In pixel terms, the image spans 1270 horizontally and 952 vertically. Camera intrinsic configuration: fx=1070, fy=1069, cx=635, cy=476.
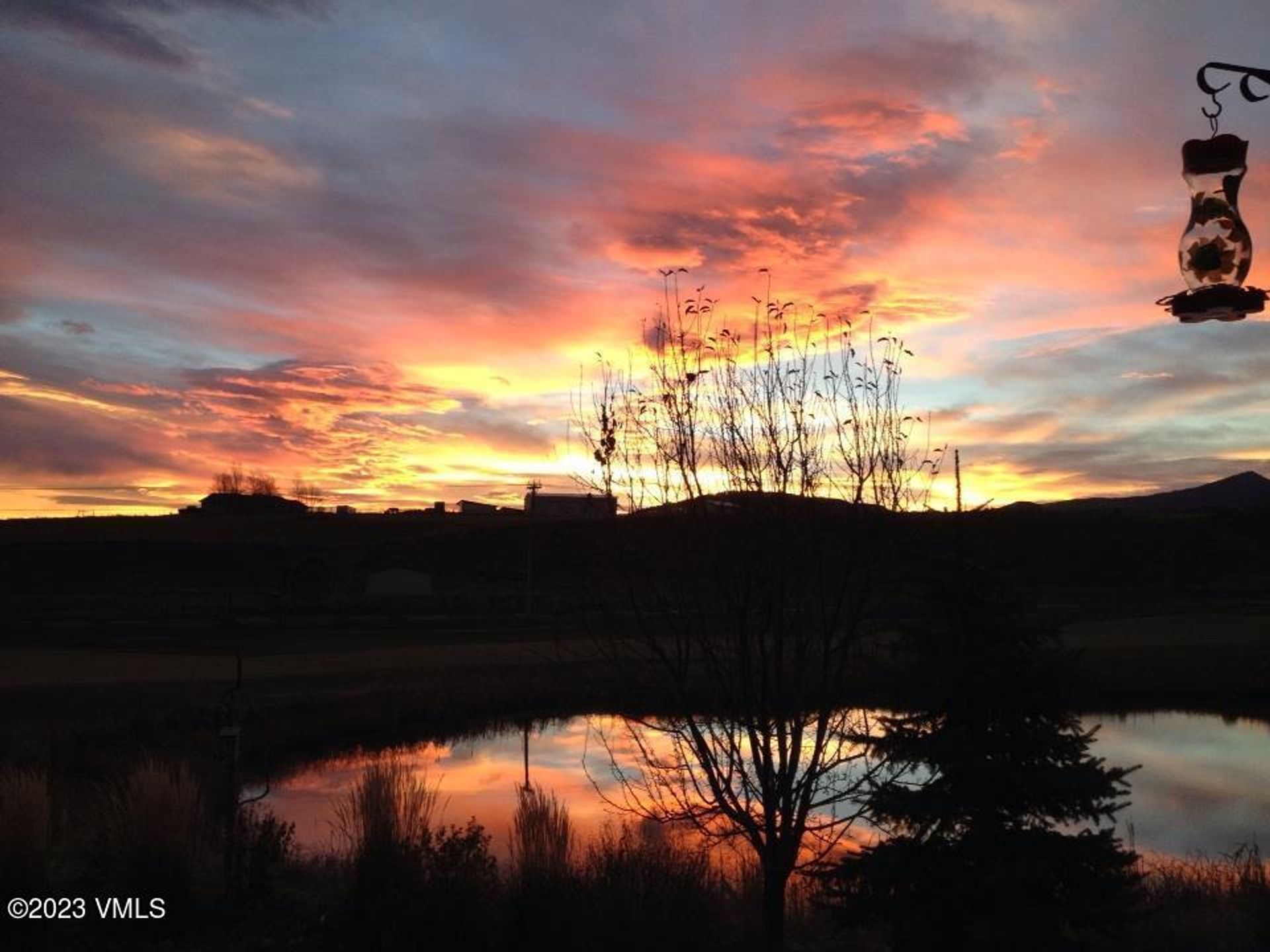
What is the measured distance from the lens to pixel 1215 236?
3.81 metres

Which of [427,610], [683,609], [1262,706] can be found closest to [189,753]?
[683,609]

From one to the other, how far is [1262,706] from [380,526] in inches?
4376

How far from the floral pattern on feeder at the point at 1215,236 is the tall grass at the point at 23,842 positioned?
8335mm

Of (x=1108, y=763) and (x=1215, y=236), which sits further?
(x=1108, y=763)

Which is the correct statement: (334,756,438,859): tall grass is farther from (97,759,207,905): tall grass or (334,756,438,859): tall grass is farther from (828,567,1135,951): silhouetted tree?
(828,567,1135,951): silhouetted tree

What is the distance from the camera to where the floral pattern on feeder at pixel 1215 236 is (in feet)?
12.0

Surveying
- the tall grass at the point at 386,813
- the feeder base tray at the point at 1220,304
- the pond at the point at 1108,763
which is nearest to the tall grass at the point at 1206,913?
the feeder base tray at the point at 1220,304

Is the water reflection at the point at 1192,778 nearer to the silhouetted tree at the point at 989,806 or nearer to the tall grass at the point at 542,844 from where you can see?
the tall grass at the point at 542,844

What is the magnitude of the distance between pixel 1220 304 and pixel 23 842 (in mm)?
8504

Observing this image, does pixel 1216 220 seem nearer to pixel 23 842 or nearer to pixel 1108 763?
pixel 23 842

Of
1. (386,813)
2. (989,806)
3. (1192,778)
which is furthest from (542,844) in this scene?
(1192,778)

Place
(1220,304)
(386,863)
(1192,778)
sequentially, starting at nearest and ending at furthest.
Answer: (1220,304)
(386,863)
(1192,778)

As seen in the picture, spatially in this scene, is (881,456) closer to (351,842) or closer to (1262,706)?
(351,842)

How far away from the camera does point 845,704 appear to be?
23.7ft
